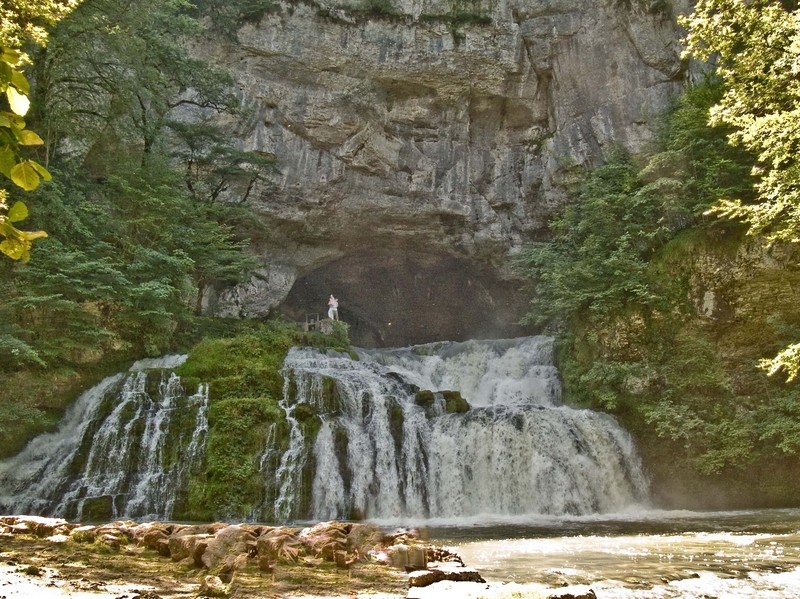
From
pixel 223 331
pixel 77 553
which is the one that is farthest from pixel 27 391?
pixel 77 553

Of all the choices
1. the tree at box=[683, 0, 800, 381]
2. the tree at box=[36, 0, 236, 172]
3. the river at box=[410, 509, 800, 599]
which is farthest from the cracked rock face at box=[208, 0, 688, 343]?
the tree at box=[683, 0, 800, 381]

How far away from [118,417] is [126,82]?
899 centimetres

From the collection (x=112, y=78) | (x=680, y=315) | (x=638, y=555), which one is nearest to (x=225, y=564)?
(x=638, y=555)

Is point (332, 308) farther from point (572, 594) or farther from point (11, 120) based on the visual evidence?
point (11, 120)

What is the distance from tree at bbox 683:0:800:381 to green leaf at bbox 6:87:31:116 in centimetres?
677

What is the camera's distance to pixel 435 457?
45.1 feet

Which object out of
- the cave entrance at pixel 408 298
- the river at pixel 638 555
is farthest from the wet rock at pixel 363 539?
the cave entrance at pixel 408 298

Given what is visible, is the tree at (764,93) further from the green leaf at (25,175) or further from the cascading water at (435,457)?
the cascading water at (435,457)

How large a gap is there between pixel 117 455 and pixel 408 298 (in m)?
18.4

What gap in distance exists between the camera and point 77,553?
202 inches

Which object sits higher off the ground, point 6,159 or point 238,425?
point 238,425

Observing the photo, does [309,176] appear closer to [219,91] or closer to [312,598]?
[219,91]

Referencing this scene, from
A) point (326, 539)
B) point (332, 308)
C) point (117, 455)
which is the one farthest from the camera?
point (332, 308)

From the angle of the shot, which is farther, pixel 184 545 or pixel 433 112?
pixel 433 112
